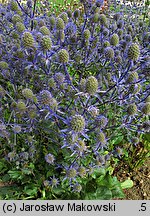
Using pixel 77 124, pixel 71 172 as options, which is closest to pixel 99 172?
pixel 71 172

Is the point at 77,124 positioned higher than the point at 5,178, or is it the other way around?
the point at 77,124

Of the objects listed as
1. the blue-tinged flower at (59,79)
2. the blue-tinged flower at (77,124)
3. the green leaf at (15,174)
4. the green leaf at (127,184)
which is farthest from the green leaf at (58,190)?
the blue-tinged flower at (59,79)

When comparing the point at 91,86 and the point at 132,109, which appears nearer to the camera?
the point at 91,86

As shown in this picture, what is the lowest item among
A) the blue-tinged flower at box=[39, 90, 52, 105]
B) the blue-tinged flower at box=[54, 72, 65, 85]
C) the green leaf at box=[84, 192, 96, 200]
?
the green leaf at box=[84, 192, 96, 200]

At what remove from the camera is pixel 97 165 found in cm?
242

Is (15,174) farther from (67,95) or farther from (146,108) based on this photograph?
(146,108)

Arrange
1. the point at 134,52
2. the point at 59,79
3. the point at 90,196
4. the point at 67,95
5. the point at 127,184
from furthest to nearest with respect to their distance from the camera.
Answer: the point at 127,184, the point at 90,196, the point at 67,95, the point at 59,79, the point at 134,52

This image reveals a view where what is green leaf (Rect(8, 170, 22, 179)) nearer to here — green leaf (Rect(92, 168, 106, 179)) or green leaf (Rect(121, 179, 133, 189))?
green leaf (Rect(92, 168, 106, 179))

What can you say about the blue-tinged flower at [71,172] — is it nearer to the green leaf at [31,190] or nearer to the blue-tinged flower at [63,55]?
the green leaf at [31,190]

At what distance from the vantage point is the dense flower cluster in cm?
202

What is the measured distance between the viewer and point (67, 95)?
2.19 metres

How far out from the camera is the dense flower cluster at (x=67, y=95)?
6.62 feet

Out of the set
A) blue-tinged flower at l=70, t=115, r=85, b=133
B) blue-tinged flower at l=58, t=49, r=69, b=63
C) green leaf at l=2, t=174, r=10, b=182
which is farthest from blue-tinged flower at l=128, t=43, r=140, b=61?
green leaf at l=2, t=174, r=10, b=182

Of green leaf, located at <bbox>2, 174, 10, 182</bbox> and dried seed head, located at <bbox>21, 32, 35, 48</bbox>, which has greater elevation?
dried seed head, located at <bbox>21, 32, 35, 48</bbox>
